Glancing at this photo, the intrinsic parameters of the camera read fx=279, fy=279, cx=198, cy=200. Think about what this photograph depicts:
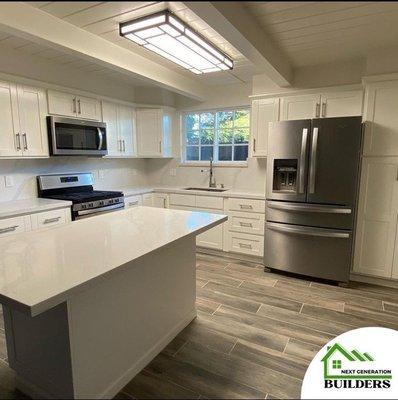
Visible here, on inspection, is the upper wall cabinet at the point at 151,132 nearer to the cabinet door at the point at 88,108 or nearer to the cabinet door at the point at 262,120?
the cabinet door at the point at 88,108

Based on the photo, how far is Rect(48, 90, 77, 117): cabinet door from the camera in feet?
10.0

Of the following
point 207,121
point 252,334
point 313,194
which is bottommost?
point 252,334

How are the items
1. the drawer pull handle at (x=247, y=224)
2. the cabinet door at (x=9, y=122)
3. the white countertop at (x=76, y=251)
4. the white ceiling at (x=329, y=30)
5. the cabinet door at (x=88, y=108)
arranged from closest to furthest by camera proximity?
the white countertop at (x=76, y=251) → the white ceiling at (x=329, y=30) → the cabinet door at (x=9, y=122) → the cabinet door at (x=88, y=108) → the drawer pull handle at (x=247, y=224)

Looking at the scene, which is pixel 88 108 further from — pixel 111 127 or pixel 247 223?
pixel 247 223

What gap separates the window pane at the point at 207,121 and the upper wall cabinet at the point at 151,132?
23.1 inches

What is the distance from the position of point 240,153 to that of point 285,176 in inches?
49.1

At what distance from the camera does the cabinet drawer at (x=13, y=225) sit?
2459mm

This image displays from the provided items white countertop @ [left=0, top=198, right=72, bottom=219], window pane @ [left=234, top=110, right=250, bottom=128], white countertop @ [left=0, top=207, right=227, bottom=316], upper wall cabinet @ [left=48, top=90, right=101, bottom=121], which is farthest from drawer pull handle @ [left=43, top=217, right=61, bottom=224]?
window pane @ [left=234, top=110, right=250, bottom=128]

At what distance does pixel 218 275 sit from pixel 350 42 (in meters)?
2.64

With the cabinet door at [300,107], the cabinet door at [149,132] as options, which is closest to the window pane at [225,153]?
the cabinet door at [149,132]

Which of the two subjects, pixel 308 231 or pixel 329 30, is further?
pixel 308 231

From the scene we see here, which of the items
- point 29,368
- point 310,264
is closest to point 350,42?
point 310,264

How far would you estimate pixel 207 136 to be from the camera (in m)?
4.51

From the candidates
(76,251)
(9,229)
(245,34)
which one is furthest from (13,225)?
(245,34)
